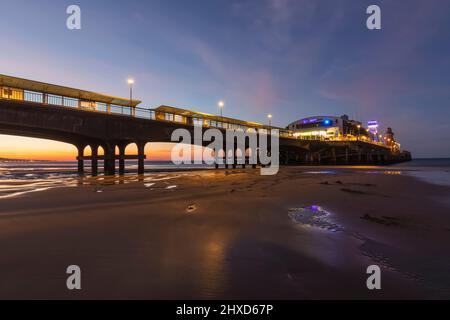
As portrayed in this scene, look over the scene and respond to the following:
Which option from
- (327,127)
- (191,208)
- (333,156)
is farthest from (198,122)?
(327,127)

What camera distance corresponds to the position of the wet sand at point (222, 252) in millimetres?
3797

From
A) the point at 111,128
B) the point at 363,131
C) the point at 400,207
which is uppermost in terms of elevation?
the point at 363,131

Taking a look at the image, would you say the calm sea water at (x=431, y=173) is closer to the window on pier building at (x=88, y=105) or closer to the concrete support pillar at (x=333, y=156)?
the concrete support pillar at (x=333, y=156)

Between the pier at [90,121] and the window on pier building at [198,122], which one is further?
the window on pier building at [198,122]

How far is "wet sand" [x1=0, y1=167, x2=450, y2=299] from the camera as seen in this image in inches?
149

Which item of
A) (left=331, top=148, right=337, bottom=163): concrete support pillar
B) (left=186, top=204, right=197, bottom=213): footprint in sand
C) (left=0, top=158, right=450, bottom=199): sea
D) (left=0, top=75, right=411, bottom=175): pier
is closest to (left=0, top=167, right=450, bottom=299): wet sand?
(left=186, top=204, right=197, bottom=213): footprint in sand

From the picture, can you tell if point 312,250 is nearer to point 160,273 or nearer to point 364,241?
point 364,241

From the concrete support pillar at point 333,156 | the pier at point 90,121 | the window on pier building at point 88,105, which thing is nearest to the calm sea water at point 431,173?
the concrete support pillar at point 333,156

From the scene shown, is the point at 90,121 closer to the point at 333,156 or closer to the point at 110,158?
the point at 110,158

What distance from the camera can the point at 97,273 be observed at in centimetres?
430

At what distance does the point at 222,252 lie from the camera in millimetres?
5371

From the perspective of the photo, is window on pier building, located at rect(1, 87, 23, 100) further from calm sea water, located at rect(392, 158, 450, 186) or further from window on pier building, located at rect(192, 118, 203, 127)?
calm sea water, located at rect(392, 158, 450, 186)
